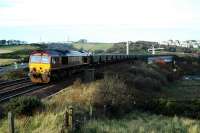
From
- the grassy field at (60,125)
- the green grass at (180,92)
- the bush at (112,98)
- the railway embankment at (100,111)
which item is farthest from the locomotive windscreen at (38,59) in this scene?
the green grass at (180,92)

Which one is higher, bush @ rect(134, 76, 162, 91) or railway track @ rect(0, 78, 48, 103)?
railway track @ rect(0, 78, 48, 103)

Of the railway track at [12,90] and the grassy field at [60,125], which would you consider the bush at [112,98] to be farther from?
the railway track at [12,90]

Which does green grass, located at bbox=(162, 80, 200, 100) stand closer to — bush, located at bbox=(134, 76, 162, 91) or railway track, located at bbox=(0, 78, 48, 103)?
bush, located at bbox=(134, 76, 162, 91)

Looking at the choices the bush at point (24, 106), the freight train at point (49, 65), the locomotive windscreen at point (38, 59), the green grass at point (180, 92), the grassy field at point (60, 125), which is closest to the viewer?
the grassy field at point (60, 125)

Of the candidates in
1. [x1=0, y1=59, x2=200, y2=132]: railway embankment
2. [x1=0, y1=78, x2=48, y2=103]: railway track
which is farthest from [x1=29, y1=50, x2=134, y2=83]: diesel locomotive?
[x1=0, y1=59, x2=200, y2=132]: railway embankment

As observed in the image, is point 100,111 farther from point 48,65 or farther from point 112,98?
point 48,65

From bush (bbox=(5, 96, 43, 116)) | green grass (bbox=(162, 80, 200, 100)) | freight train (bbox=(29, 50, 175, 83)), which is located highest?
freight train (bbox=(29, 50, 175, 83))

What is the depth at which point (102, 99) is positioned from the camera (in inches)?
950

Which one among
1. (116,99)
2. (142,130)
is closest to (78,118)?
(142,130)

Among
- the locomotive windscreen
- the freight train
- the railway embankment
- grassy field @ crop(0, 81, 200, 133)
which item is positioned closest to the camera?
grassy field @ crop(0, 81, 200, 133)

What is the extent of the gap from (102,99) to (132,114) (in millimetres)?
3296

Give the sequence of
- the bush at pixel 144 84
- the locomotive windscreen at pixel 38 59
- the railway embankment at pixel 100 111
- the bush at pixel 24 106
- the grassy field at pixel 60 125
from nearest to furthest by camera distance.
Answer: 1. the grassy field at pixel 60 125
2. the railway embankment at pixel 100 111
3. the bush at pixel 24 106
4. the locomotive windscreen at pixel 38 59
5. the bush at pixel 144 84

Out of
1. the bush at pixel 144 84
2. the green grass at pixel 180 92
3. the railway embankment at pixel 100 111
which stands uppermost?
the railway embankment at pixel 100 111

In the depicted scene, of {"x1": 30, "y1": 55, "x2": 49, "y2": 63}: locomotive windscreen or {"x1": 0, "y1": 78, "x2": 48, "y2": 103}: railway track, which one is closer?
{"x1": 0, "y1": 78, "x2": 48, "y2": 103}: railway track
